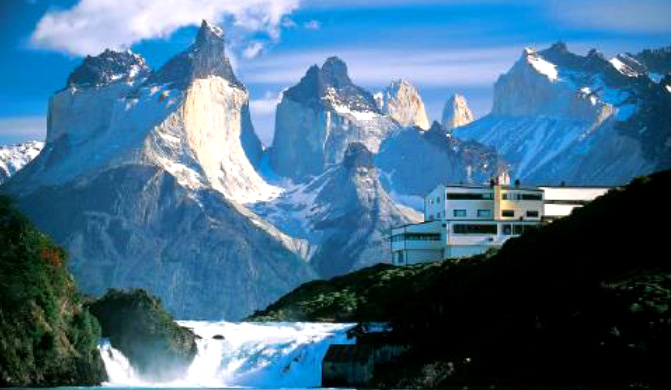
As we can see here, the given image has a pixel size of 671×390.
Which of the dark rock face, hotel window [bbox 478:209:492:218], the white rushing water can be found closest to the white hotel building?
hotel window [bbox 478:209:492:218]

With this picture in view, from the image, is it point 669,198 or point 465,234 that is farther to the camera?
point 465,234

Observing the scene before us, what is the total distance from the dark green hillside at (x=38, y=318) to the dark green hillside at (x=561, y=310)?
84.0ft

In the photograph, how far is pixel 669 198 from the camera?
125 m

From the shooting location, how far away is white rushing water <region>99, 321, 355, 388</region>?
433ft

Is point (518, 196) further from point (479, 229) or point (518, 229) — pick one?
point (479, 229)

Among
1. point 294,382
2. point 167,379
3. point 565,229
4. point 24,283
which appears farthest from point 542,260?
point 24,283

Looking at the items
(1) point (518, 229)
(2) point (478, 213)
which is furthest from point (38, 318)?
(1) point (518, 229)

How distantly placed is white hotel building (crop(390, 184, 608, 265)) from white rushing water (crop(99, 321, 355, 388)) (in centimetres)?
4221

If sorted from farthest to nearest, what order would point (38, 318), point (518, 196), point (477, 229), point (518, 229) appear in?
point (518, 196) → point (518, 229) → point (477, 229) → point (38, 318)

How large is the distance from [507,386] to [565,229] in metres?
27.3

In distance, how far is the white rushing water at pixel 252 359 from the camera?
5197 inches

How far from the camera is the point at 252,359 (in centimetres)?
13888

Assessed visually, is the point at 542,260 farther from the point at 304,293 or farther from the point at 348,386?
the point at 304,293

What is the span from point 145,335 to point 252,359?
10.9 metres
